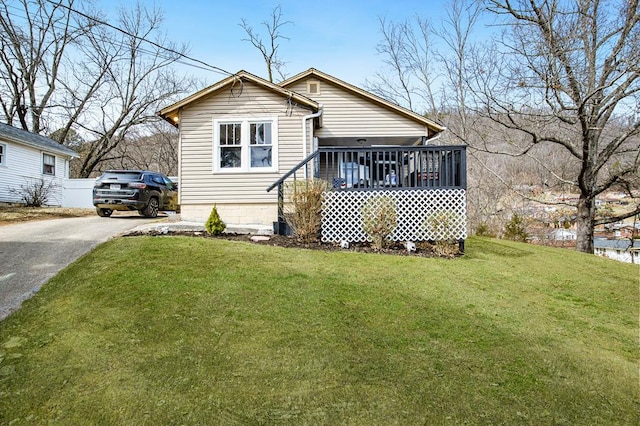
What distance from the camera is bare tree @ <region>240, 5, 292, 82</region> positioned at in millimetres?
24547

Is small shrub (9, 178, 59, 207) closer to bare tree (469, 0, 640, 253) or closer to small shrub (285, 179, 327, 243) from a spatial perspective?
small shrub (285, 179, 327, 243)

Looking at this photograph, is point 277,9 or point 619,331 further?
point 277,9

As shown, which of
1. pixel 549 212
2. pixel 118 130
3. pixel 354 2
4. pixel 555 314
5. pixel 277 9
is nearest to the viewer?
pixel 555 314

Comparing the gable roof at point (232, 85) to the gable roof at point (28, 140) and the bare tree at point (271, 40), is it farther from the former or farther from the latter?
the bare tree at point (271, 40)

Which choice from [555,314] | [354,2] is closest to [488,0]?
[354,2]

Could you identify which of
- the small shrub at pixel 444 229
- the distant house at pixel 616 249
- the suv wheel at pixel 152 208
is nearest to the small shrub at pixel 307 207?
the small shrub at pixel 444 229

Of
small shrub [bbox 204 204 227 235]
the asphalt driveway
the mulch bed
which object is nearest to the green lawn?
the asphalt driveway

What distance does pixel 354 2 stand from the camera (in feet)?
45.0

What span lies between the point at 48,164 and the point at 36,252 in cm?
1696

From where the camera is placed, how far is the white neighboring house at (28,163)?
1759cm

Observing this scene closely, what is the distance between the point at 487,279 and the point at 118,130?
28445 millimetres

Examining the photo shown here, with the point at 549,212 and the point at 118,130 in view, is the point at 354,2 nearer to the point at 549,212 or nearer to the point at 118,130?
the point at 549,212

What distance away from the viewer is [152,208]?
43.5 ft

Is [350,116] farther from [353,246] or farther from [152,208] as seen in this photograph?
[152,208]
